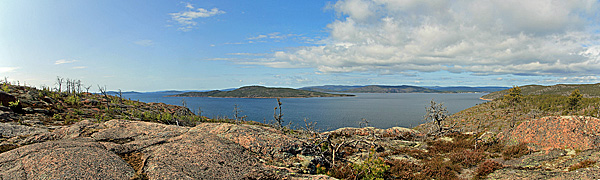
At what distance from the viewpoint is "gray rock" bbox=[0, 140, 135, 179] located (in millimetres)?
5363

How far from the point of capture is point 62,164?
18.7 ft

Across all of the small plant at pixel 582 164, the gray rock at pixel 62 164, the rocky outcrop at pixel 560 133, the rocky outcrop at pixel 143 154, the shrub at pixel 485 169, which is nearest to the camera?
the gray rock at pixel 62 164

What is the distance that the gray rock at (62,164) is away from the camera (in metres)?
5.36

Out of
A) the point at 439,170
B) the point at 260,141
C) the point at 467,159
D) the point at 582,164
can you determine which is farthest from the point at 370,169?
the point at 582,164

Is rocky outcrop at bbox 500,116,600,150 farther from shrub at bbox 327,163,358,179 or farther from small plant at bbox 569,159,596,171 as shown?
shrub at bbox 327,163,358,179

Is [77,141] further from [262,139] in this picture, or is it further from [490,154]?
[490,154]

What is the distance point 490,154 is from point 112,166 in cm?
1793

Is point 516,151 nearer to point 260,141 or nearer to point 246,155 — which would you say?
point 260,141

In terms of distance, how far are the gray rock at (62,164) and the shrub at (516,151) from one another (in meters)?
17.3

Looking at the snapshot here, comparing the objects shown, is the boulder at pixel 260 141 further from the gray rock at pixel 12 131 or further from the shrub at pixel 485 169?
the shrub at pixel 485 169

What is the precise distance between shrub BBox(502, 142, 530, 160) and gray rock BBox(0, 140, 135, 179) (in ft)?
56.9

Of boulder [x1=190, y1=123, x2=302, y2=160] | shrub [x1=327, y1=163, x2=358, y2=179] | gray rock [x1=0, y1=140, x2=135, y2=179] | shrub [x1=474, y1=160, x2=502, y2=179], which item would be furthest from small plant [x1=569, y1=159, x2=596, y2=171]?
gray rock [x1=0, y1=140, x2=135, y2=179]

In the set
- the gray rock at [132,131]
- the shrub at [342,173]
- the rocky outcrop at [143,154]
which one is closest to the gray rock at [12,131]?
the rocky outcrop at [143,154]

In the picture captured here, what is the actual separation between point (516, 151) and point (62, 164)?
19.6m
